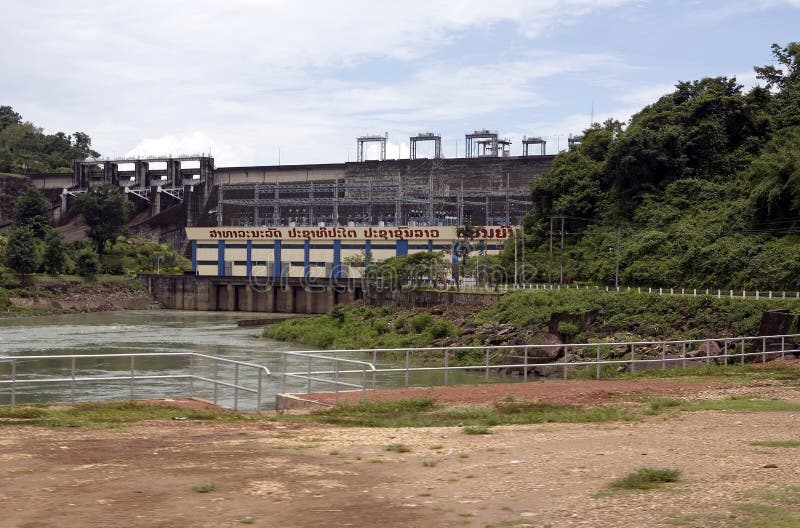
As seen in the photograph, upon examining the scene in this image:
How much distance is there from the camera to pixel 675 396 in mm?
24781

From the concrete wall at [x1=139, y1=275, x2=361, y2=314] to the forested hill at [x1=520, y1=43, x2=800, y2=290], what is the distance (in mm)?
23333

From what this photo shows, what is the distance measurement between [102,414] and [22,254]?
288 feet

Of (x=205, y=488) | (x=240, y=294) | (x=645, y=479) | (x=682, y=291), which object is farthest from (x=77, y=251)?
(x=645, y=479)

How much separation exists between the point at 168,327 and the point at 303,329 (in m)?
14.0

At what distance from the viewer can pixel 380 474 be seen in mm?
14219

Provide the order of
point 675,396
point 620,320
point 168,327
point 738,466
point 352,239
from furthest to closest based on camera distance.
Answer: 1. point 352,239
2. point 168,327
3. point 620,320
4. point 675,396
5. point 738,466

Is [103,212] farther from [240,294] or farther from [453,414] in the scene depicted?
[453,414]

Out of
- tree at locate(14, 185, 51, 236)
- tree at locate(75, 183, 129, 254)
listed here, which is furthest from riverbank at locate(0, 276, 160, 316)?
tree at locate(14, 185, 51, 236)

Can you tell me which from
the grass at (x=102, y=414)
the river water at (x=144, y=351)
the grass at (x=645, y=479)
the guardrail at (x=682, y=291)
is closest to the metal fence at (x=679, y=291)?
the guardrail at (x=682, y=291)

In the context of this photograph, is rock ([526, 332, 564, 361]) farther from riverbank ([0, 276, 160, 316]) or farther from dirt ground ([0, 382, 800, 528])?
riverbank ([0, 276, 160, 316])

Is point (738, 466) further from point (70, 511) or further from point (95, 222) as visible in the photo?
point (95, 222)

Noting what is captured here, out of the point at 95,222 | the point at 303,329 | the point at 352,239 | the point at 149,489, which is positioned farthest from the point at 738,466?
the point at 95,222

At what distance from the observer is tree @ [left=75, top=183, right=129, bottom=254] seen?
116 m

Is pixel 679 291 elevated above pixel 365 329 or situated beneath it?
elevated above
